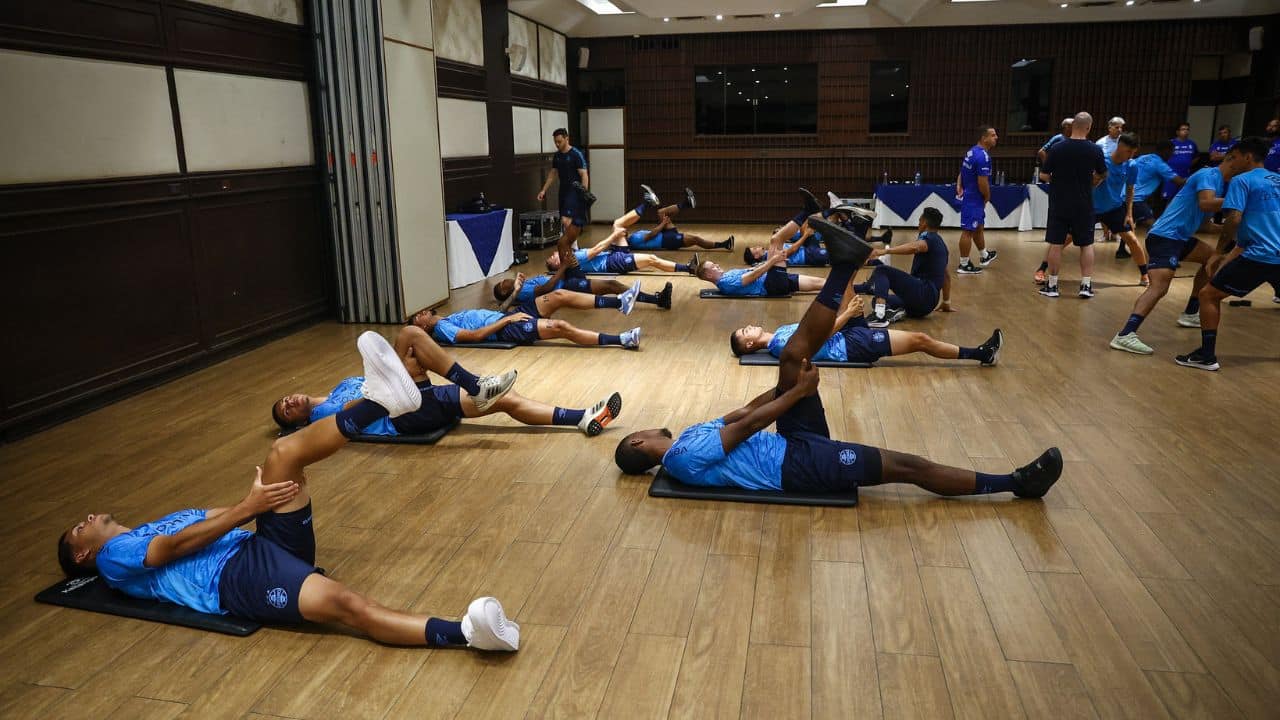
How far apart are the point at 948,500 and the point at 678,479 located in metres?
1.16

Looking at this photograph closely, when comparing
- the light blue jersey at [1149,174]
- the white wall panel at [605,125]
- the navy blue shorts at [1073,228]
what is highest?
the white wall panel at [605,125]

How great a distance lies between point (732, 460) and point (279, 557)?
5.92 ft

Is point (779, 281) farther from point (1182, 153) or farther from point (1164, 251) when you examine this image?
point (1182, 153)

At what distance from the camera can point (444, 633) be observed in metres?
2.59

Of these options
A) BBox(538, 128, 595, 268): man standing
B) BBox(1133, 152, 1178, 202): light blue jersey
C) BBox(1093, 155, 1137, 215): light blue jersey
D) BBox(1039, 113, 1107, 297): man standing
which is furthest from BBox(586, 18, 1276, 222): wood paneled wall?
BBox(1039, 113, 1107, 297): man standing

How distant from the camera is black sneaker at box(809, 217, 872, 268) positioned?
3.33 m

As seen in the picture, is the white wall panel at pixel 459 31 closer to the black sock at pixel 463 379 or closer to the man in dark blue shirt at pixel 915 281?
the man in dark blue shirt at pixel 915 281

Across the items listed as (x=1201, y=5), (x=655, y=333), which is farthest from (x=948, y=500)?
(x=1201, y=5)

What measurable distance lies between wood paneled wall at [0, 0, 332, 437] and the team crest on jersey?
282 centimetres

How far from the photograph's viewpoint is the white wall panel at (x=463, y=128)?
9.39 meters

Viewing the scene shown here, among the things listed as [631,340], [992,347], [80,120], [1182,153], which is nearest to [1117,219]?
[992,347]

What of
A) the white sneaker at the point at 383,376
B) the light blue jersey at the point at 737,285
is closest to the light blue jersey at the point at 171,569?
the white sneaker at the point at 383,376

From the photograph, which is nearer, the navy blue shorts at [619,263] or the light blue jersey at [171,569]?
the light blue jersey at [171,569]

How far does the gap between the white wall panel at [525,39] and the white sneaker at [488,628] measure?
10074 millimetres
